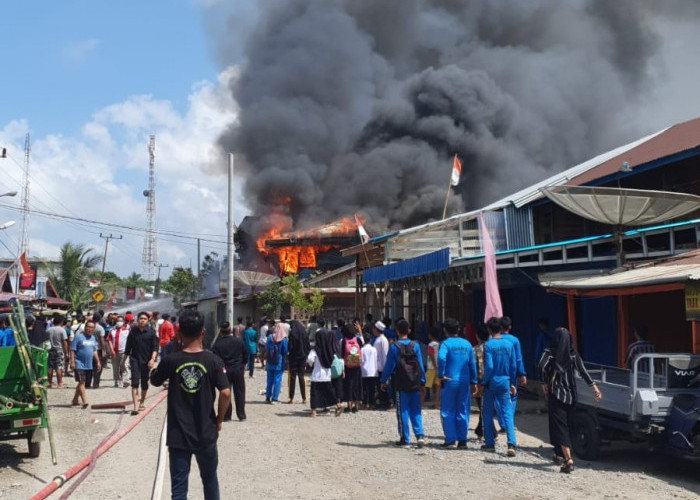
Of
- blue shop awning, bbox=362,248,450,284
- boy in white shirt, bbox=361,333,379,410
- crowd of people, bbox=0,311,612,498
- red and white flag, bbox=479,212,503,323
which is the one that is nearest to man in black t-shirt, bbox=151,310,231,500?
crowd of people, bbox=0,311,612,498

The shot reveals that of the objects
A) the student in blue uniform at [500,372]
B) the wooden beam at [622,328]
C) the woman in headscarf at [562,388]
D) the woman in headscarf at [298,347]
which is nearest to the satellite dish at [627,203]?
the wooden beam at [622,328]

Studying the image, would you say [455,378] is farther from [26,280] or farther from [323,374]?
[26,280]

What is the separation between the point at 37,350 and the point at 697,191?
1332 centimetres

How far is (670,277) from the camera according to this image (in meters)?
8.32

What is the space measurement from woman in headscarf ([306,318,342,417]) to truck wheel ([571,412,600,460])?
14.5 feet

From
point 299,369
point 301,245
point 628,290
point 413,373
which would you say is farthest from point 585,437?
point 301,245

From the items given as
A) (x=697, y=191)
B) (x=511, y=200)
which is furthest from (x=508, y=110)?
(x=697, y=191)

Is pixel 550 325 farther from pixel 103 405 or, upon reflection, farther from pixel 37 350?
pixel 37 350

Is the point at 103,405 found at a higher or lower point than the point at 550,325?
lower

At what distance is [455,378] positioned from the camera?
8711 millimetres

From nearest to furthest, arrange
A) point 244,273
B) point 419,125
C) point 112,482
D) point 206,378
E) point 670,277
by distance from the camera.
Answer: point 206,378
point 112,482
point 670,277
point 244,273
point 419,125

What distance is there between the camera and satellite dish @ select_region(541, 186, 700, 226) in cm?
1103

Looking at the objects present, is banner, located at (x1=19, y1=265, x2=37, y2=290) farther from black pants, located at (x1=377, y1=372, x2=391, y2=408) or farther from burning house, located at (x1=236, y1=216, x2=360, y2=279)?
black pants, located at (x1=377, y1=372, x2=391, y2=408)

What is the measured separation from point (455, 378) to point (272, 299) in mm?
20551
